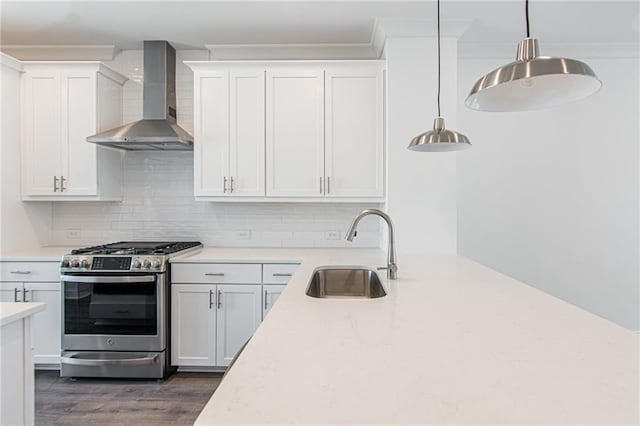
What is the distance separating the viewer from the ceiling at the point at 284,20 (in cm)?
277

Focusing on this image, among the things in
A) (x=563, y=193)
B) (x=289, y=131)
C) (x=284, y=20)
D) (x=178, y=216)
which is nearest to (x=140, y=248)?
(x=178, y=216)

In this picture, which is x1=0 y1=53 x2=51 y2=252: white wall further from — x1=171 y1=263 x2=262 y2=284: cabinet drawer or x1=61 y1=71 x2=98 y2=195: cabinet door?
x1=171 y1=263 x2=262 y2=284: cabinet drawer

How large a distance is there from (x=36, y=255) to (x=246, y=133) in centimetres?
190

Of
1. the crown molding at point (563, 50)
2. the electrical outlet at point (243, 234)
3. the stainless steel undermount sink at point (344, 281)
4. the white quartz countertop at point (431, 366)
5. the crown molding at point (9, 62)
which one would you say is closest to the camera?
the white quartz countertop at point (431, 366)

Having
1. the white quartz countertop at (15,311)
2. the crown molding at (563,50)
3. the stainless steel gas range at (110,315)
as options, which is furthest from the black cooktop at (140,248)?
the crown molding at (563,50)

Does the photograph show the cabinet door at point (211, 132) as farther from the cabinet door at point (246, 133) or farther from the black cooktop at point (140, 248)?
the black cooktop at point (140, 248)

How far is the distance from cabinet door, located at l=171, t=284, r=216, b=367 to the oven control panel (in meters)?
0.26

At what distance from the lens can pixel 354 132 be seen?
3250mm

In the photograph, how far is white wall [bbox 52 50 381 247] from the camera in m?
3.65

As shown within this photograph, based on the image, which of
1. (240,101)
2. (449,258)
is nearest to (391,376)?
(449,258)

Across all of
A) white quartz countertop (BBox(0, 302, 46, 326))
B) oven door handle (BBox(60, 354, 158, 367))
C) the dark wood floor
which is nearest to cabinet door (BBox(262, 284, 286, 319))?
the dark wood floor

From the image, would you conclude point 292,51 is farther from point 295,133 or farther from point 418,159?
point 418,159

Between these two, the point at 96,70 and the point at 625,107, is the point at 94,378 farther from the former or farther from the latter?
the point at 625,107

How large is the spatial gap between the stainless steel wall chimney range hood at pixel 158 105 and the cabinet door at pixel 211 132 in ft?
0.53
